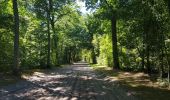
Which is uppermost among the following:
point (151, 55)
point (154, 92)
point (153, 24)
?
point (153, 24)

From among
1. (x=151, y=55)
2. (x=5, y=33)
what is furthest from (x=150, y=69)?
(x=5, y=33)

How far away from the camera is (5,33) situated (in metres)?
29.8

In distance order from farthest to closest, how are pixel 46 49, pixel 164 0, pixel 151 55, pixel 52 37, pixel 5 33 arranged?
1. pixel 52 37
2. pixel 46 49
3. pixel 5 33
4. pixel 151 55
5. pixel 164 0

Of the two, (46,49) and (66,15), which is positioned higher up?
(66,15)

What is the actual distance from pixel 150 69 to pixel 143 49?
170 centimetres

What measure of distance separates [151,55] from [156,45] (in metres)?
3.61

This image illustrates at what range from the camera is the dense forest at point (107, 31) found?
19719 millimetres

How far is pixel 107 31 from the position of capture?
4025 centimetres

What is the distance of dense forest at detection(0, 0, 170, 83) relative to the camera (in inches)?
776

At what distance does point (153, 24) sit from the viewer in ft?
66.0

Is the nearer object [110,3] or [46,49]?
[110,3]

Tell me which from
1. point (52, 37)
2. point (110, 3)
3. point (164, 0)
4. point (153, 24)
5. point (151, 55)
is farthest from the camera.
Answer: point (52, 37)

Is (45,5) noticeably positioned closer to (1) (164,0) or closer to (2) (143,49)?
(2) (143,49)

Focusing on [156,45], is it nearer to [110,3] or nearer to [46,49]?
[110,3]
